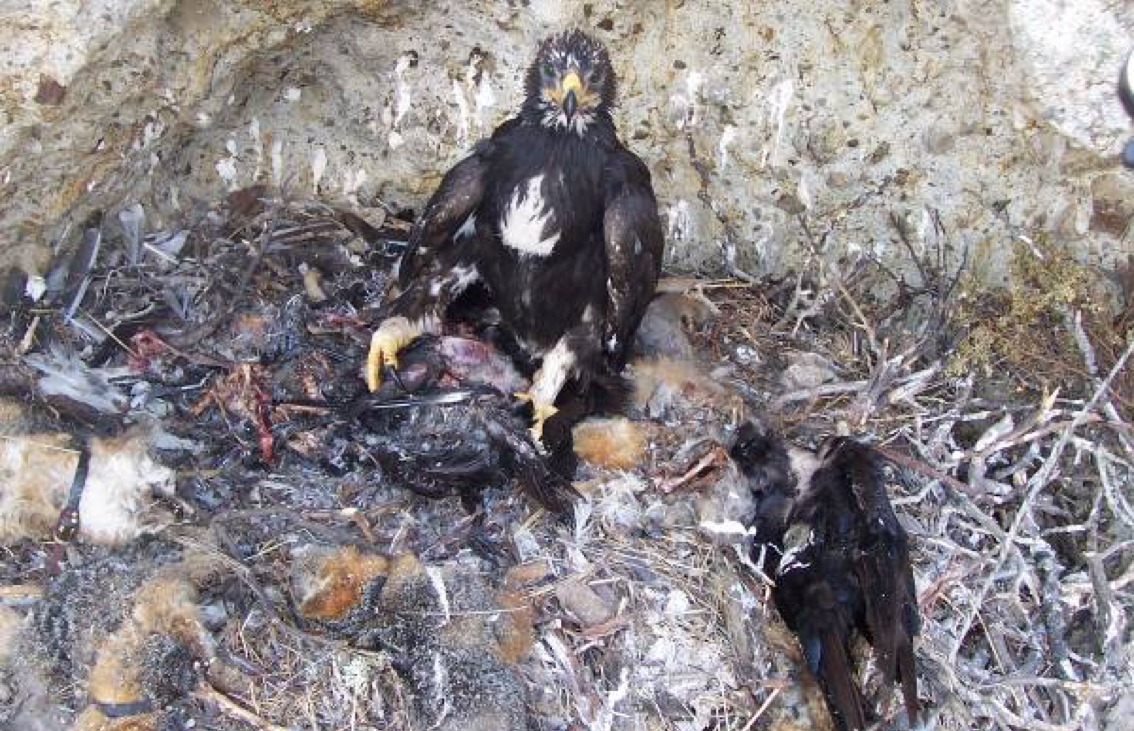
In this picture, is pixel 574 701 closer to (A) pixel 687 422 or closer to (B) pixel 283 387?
(A) pixel 687 422

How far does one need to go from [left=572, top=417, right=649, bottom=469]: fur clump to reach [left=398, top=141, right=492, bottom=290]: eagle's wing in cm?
78

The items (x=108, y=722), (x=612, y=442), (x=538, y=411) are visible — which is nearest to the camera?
(x=108, y=722)

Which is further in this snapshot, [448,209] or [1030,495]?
[448,209]

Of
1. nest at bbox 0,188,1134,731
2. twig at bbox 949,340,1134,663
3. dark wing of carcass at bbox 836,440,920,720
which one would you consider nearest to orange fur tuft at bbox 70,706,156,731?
nest at bbox 0,188,1134,731

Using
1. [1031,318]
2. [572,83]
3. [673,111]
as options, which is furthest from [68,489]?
[1031,318]

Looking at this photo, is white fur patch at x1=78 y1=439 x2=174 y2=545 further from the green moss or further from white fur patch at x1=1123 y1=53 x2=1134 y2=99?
white fur patch at x1=1123 y1=53 x2=1134 y2=99

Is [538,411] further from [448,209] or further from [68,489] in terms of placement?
[68,489]

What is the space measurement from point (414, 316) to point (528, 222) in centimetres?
52

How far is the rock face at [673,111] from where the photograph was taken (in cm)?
355

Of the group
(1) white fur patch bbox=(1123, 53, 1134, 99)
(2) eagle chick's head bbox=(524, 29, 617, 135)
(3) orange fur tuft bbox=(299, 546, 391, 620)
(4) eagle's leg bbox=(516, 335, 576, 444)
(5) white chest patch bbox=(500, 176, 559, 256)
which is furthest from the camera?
(4) eagle's leg bbox=(516, 335, 576, 444)

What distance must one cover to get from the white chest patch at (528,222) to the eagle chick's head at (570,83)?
23 centimetres

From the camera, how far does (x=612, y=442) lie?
3908 millimetres

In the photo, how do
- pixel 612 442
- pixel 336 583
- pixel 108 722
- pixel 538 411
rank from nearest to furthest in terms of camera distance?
pixel 108 722
pixel 336 583
pixel 612 442
pixel 538 411

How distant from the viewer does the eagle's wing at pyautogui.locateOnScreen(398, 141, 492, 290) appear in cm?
394
